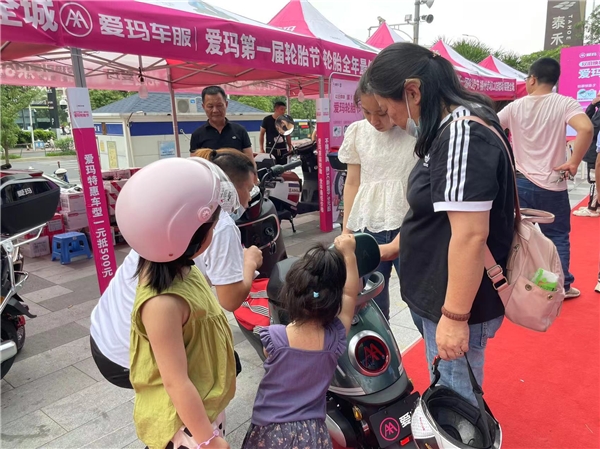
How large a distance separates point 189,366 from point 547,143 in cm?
299

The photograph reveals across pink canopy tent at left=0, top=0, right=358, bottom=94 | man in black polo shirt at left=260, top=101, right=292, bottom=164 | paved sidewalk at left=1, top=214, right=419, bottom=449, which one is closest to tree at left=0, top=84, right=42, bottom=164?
pink canopy tent at left=0, top=0, right=358, bottom=94

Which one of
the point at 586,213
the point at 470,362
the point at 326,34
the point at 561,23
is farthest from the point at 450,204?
the point at 561,23

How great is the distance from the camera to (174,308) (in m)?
1.10

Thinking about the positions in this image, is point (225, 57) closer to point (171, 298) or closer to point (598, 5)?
point (171, 298)

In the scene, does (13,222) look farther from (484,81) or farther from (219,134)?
(484,81)

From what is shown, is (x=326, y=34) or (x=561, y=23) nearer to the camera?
(x=326, y=34)

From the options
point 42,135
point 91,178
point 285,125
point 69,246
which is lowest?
point 69,246

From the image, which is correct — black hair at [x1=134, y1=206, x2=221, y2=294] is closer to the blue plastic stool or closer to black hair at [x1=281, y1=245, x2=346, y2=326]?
black hair at [x1=281, y1=245, x2=346, y2=326]

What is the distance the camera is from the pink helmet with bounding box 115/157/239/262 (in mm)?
1051

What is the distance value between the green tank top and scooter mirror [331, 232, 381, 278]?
22.2 inches

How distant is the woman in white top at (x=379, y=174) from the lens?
2213 millimetres

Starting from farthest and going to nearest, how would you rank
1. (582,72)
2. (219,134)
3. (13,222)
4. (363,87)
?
1. (582,72)
2. (219,134)
3. (13,222)
4. (363,87)

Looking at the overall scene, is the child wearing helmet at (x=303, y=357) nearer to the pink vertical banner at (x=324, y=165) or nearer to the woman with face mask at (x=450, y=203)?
the woman with face mask at (x=450, y=203)

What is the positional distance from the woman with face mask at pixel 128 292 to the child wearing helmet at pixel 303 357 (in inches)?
7.7
